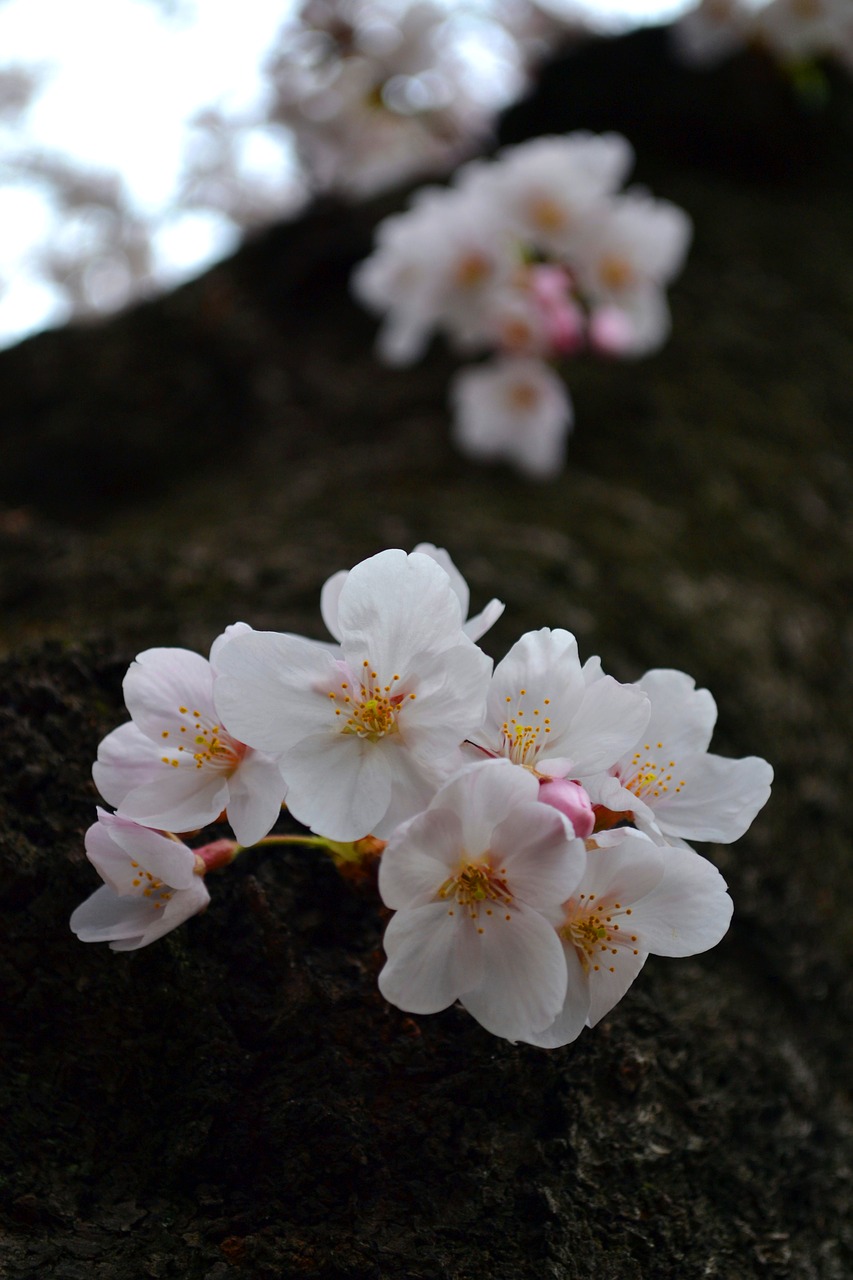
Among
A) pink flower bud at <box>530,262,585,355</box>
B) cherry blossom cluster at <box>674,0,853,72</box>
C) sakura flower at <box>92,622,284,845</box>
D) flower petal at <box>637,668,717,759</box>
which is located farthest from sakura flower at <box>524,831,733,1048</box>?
cherry blossom cluster at <box>674,0,853,72</box>

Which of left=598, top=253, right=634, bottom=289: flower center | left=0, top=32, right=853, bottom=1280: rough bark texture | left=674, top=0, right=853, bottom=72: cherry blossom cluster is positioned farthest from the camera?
left=674, top=0, right=853, bottom=72: cherry blossom cluster

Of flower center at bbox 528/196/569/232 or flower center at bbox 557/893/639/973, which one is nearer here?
flower center at bbox 557/893/639/973

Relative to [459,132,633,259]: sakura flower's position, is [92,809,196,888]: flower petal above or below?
below

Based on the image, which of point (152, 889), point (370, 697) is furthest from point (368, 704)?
point (152, 889)

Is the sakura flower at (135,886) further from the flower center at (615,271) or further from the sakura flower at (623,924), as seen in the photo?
the flower center at (615,271)

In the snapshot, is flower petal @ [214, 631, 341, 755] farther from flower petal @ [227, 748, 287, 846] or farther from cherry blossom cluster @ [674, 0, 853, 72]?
cherry blossom cluster @ [674, 0, 853, 72]

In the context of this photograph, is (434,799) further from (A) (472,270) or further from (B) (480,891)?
(A) (472,270)

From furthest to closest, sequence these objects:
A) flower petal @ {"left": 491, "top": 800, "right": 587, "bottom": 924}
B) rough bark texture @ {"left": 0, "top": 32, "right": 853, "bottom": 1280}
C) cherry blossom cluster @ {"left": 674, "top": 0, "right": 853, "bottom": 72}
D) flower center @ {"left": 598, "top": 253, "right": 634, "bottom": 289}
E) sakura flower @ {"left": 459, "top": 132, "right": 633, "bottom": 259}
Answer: cherry blossom cluster @ {"left": 674, "top": 0, "right": 853, "bottom": 72} < flower center @ {"left": 598, "top": 253, "right": 634, "bottom": 289} < sakura flower @ {"left": 459, "top": 132, "right": 633, "bottom": 259} < rough bark texture @ {"left": 0, "top": 32, "right": 853, "bottom": 1280} < flower petal @ {"left": 491, "top": 800, "right": 587, "bottom": 924}
